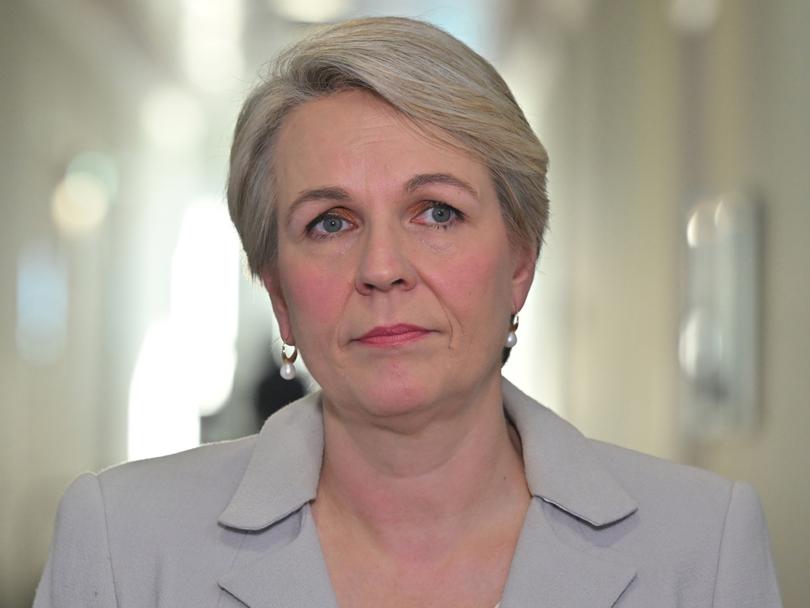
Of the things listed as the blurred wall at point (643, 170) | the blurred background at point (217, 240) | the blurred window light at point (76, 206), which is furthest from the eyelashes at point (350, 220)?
the blurred window light at point (76, 206)

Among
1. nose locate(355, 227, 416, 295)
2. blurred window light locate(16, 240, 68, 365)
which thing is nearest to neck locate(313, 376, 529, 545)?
nose locate(355, 227, 416, 295)

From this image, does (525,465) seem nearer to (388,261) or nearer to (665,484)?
(665,484)

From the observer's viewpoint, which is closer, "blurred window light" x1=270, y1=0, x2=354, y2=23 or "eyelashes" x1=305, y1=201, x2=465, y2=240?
"eyelashes" x1=305, y1=201, x2=465, y2=240

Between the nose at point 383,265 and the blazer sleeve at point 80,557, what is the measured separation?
1.98ft

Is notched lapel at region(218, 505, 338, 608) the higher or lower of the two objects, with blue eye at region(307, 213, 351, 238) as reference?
lower

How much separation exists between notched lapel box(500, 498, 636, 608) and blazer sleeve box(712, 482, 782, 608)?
155mm

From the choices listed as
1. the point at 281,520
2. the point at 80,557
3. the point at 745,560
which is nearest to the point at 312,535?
the point at 281,520

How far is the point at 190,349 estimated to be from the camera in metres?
5.54

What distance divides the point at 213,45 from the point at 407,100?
3.99 m

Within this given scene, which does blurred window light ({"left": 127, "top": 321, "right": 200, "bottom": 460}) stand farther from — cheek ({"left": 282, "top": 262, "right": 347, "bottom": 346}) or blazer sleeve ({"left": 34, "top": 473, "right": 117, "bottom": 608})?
cheek ({"left": 282, "top": 262, "right": 347, "bottom": 346})

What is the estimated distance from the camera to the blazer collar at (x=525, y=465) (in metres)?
2.18

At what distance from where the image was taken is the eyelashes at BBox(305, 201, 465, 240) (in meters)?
2.09

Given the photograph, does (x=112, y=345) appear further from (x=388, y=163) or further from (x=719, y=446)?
(x=388, y=163)

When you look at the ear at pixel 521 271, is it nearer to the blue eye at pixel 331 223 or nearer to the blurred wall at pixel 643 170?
the blue eye at pixel 331 223
